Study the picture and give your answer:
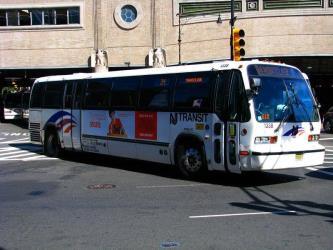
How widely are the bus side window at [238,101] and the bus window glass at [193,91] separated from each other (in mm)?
657

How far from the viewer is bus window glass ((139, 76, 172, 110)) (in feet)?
43.1

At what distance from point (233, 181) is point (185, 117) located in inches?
68.6

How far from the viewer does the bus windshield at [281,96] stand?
11.3m

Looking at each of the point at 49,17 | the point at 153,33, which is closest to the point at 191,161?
the point at 153,33

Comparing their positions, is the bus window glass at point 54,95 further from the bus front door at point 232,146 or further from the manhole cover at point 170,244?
the manhole cover at point 170,244

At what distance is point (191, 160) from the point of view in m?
12.5

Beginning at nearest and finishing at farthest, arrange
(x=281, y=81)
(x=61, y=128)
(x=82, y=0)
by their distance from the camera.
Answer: (x=281, y=81), (x=61, y=128), (x=82, y=0)

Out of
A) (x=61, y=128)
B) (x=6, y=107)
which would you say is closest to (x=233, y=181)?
(x=61, y=128)

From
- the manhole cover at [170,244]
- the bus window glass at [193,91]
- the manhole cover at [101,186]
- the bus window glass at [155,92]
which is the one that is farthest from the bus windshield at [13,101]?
the manhole cover at [170,244]

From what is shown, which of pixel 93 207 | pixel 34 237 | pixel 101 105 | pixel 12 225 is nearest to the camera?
pixel 34 237

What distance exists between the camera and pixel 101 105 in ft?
50.2

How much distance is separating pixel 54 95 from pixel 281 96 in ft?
27.4

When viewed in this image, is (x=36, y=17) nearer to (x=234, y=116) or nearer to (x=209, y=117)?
(x=209, y=117)

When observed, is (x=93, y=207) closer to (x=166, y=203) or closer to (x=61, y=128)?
(x=166, y=203)
